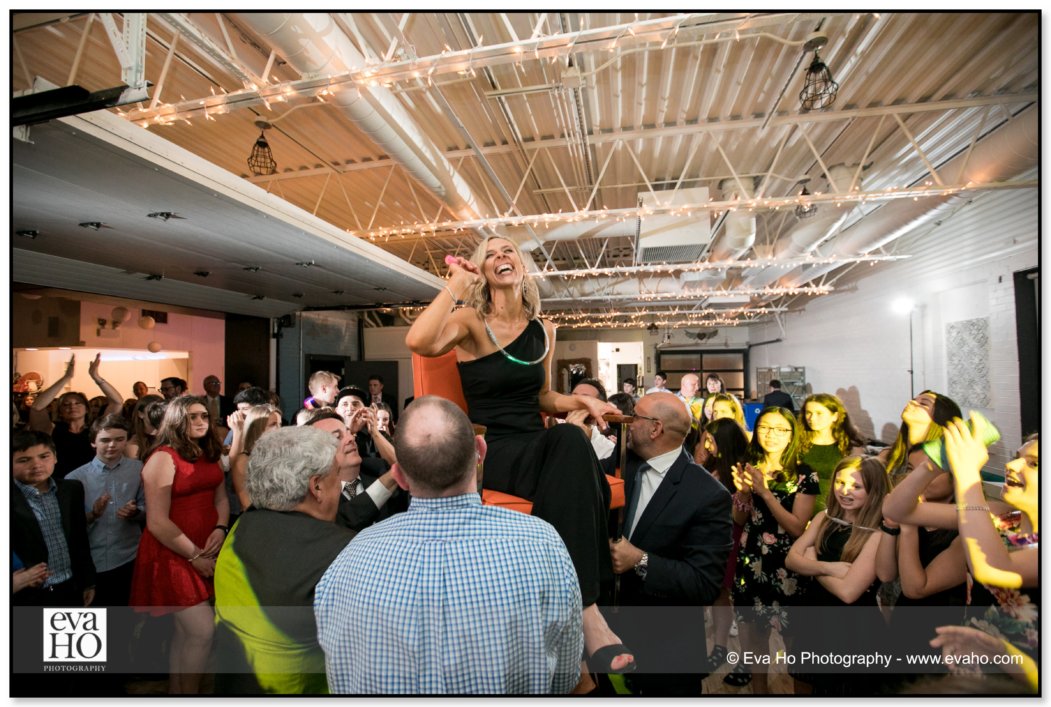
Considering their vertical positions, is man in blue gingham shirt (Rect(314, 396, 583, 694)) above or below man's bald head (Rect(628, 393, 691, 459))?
below

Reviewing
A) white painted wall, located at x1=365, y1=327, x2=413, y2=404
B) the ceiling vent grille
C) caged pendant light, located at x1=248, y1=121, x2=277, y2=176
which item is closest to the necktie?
caged pendant light, located at x1=248, y1=121, x2=277, y2=176

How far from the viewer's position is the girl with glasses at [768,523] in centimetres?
256

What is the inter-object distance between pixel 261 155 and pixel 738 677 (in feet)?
20.1

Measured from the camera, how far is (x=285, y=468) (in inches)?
62.8

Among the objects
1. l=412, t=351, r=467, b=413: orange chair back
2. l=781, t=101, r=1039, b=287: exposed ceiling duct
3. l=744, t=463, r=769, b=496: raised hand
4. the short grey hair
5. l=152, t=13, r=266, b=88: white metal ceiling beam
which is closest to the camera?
the short grey hair

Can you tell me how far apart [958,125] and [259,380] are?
10.4 m

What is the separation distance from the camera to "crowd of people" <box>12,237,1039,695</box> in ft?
3.85

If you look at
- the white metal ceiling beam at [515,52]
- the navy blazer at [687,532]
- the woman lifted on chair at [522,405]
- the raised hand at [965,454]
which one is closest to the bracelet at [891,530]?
the raised hand at [965,454]

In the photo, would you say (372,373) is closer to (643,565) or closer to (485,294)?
(485,294)

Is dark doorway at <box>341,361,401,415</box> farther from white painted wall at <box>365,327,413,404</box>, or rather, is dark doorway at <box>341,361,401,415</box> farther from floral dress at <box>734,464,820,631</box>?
floral dress at <box>734,464,820,631</box>

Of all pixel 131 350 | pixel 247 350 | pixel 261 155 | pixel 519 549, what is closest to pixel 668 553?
pixel 519 549

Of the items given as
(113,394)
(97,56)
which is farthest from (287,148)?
(113,394)

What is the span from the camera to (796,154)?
6344 millimetres

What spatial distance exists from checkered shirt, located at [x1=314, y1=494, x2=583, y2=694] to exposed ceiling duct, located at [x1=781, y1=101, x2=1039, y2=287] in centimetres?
371
